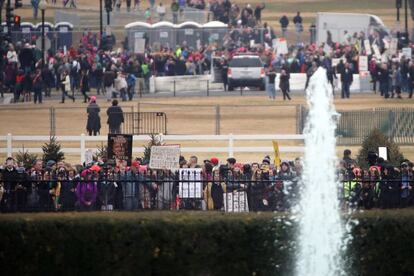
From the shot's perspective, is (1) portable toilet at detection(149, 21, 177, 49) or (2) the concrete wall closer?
(2) the concrete wall

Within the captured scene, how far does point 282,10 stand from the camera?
94.1 m

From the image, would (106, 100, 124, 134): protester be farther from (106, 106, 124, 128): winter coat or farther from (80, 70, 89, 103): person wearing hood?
(80, 70, 89, 103): person wearing hood

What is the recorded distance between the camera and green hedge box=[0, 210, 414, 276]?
19.1m

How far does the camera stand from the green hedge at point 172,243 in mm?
19094

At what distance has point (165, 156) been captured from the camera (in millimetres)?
26797

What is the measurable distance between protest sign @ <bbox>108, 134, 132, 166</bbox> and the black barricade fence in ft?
19.5

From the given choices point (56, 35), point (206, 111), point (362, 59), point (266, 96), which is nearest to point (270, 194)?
point (206, 111)

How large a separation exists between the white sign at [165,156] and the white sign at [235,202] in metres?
5.20

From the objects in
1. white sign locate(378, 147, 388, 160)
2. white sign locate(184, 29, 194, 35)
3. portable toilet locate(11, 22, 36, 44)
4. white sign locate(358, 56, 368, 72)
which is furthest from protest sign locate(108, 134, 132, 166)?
white sign locate(184, 29, 194, 35)

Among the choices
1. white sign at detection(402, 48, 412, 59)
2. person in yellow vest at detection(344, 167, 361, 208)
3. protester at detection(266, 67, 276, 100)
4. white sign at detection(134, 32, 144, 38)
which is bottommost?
person in yellow vest at detection(344, 167, 361, 208)

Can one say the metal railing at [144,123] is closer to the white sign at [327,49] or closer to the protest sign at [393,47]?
the protest sign at [393,47]

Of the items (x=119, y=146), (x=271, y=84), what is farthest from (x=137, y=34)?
(x=119, y=146)

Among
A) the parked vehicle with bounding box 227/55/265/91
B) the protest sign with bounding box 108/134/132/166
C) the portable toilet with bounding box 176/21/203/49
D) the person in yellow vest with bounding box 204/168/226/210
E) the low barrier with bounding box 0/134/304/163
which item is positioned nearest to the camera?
the person in yellow vest with bounding box 204/168/226/210

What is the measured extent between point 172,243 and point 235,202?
2.64 metres
